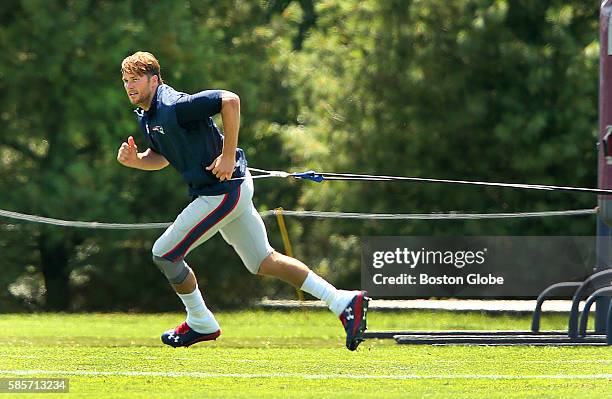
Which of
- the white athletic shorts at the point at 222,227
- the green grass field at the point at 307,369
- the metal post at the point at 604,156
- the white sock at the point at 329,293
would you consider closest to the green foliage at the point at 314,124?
the metal post at the point at 604,156

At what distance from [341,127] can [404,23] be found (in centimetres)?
181

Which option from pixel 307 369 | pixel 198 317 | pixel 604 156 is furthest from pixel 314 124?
pixel 307 369

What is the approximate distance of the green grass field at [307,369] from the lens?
745 cm

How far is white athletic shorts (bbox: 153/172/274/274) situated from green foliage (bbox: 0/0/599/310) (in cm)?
1089

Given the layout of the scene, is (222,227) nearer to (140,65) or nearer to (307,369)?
(307,369)

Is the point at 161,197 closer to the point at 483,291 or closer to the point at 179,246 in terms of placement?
the point at 483,291

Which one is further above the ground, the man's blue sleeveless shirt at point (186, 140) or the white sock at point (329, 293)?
the man's blue sleeveless shirt at point (186, 140)

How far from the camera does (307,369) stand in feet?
28.0

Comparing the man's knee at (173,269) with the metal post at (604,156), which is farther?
the metal post at (604,156)

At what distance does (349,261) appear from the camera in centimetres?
2055

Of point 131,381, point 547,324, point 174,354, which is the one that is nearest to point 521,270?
point 547,324

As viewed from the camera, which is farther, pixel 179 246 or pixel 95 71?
pixel 95 71

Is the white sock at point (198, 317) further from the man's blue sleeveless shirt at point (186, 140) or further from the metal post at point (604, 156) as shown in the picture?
the metal post at point (604, 156)

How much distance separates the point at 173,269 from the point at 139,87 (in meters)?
1.11
